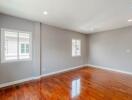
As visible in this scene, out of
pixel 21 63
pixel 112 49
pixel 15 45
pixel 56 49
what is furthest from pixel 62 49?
pixel 112 49

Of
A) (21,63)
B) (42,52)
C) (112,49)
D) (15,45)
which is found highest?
(15,45)

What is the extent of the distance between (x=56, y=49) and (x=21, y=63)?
5.90ft

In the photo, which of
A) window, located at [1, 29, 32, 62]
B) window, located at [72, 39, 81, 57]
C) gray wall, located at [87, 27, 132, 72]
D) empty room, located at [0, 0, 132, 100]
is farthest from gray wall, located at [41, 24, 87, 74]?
gray wall, located at [87, 27, 132, 72]

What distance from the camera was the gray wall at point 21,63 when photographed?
298 cm

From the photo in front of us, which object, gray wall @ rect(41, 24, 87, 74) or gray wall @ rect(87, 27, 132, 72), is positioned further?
gray wall @ rect(87, 27, 132, 72)

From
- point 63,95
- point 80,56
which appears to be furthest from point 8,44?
point 80,56

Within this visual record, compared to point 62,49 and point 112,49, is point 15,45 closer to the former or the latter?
point 62,49

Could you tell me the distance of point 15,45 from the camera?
328 cm

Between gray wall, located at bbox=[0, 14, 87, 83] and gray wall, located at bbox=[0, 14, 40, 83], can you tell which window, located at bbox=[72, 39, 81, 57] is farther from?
gray wall, located at bbox=[0, 14, 40, 83]

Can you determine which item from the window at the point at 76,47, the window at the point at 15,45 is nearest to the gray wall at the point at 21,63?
the window at the point at 15,45

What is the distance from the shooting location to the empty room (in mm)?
2469

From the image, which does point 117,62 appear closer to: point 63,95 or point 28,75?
point 63,95

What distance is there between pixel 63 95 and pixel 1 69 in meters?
2.28

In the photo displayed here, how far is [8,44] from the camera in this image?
3.10 m
